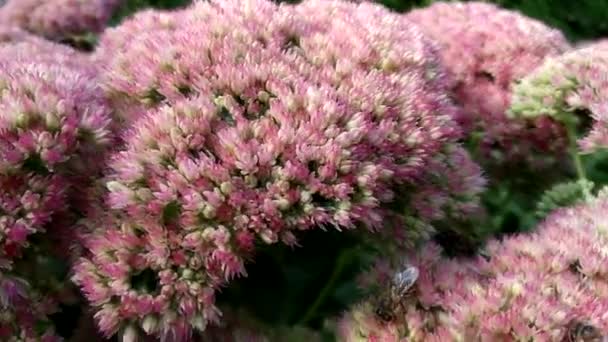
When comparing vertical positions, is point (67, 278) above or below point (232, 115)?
below

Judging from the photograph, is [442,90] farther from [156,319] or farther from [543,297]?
[156,319]

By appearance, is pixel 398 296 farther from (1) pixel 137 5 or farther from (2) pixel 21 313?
(1) pixel 137 5

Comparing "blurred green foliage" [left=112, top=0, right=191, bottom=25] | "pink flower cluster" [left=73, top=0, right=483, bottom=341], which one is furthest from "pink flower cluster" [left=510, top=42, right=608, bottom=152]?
"blurred green foliage" [left=112, top=0, right=191, bottom=25]

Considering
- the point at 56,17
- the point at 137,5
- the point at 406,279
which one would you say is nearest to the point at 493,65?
the point at 406,279

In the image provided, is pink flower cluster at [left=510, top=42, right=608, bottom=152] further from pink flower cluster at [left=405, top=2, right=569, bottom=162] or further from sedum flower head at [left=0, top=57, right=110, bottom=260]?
sedum flower head at [left=0, top=57, right=110, bottom=260]

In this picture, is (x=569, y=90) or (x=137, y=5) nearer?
(x=569, y=90)

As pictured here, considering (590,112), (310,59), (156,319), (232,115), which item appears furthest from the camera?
(590,112)

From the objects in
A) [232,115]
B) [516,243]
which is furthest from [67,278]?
[516,243]
